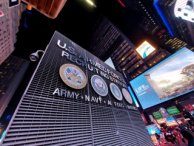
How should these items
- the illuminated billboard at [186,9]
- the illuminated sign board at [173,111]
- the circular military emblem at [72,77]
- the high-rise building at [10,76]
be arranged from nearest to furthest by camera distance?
the circular military emblem at [72,77], the illuminated billboard at [186,9], the illuminated sign board at [173,111], the high-rise building at [10,76]

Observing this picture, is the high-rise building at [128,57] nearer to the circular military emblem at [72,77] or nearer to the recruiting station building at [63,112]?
the recruiting station building at [63,112]

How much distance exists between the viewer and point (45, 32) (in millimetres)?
10734

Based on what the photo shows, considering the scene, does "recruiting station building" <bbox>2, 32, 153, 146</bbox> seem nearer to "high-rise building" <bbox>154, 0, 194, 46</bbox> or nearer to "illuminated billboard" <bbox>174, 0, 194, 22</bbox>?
"illuminated billboard" <bbox>174, 0, 194, 22</bbox>

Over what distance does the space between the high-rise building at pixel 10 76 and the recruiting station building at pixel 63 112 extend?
48584 millimetres

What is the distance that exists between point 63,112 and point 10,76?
5574 centimetres

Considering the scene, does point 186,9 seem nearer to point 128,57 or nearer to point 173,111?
point 173,111

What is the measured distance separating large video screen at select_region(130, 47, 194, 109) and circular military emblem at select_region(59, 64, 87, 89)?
23305 millimetres

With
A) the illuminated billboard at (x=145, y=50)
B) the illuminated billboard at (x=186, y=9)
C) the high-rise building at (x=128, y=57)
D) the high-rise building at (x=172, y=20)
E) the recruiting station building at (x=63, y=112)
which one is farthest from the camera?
the high-rise building at (x=128, y=57)

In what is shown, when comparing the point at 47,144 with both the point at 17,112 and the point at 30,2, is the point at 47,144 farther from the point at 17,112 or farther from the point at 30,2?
the point at 30,2

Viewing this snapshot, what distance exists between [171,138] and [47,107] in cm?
1366

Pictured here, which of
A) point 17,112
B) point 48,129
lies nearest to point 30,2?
point 17,112

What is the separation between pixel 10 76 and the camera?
1635 inches

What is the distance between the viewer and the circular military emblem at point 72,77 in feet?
11.0

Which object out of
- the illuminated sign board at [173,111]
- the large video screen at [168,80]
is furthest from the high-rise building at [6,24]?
the illuminated sign board at [173,111]
